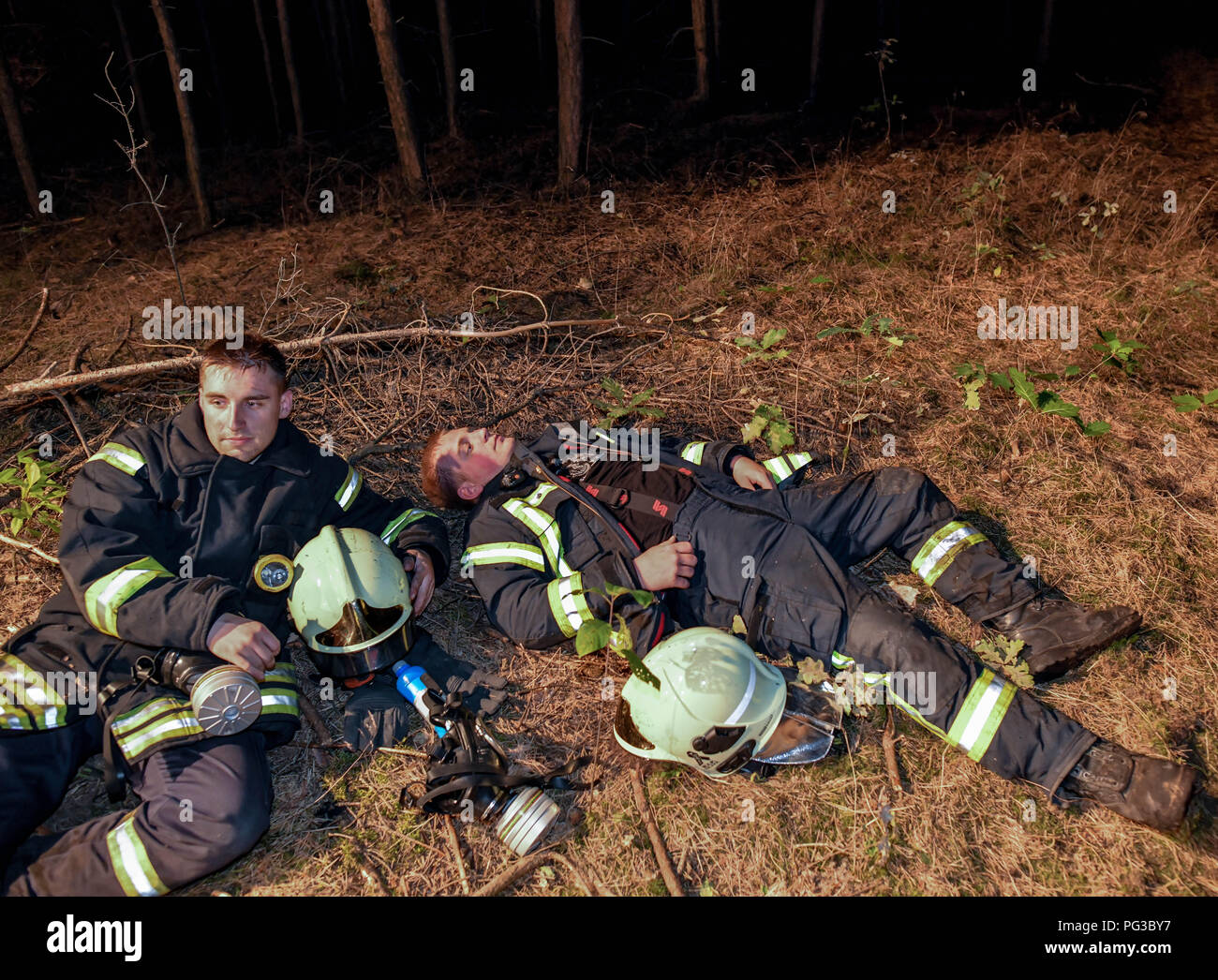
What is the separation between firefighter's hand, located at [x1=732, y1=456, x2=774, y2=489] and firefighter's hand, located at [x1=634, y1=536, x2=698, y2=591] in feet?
2.00

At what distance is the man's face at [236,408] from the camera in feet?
11.9

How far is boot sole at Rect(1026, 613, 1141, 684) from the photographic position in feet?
11.5

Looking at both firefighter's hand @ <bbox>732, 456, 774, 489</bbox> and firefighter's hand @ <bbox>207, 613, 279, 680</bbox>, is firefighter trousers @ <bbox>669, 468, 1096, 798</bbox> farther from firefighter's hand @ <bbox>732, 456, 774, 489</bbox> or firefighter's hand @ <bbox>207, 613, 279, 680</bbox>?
firefighter's hand @ <bbox>207, 613, 279, 680</bbox>

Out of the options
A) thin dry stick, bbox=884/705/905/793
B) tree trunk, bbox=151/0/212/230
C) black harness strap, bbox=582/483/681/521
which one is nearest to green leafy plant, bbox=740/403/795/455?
black harness strap, bbox=582/483/681/521

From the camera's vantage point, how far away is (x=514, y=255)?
670cm

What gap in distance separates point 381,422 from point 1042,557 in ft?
12.3

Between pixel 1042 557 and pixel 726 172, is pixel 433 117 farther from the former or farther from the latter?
pixel 1042 557

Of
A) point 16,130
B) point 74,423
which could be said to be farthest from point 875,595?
point 16,130

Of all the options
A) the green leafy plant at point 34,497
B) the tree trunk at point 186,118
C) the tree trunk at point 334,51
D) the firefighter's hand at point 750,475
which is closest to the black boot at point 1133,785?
the firefighter's hand at point 750,475

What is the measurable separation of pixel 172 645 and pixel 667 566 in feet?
6.69

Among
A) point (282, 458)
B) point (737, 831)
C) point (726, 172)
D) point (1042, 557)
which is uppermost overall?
point (726, 172)

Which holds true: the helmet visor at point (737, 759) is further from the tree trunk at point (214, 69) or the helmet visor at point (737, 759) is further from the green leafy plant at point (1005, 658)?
the tree trunk at point (214, 69)

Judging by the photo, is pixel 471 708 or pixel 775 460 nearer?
pixel 471 708

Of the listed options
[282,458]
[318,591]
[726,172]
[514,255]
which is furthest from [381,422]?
[726,172]
